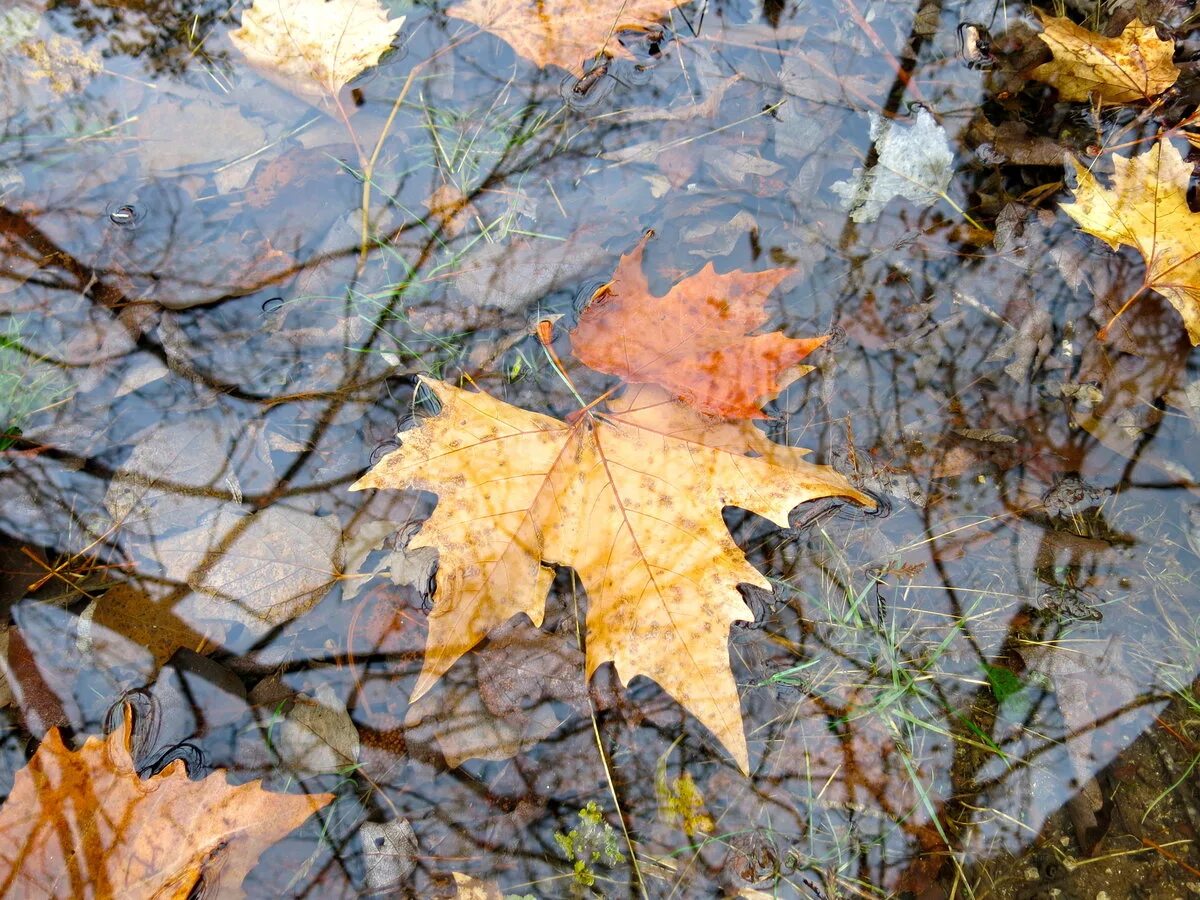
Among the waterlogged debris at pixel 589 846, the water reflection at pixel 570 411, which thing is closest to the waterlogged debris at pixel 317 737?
the water reflection at pixel 570 411

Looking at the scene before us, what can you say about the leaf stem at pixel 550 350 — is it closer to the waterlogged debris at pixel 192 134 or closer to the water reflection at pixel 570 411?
the water reflection at pixel 570 411

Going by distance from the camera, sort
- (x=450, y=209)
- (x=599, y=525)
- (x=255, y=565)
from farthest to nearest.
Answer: (x=450, y=209) < (x=255, y=565) < (x=599, y=525)

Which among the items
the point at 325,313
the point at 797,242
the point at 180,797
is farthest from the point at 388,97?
the point at 180,797

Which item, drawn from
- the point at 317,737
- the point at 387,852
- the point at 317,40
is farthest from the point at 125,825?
the point at 317,40

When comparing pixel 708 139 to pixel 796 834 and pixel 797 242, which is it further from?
A: pixel 796 834

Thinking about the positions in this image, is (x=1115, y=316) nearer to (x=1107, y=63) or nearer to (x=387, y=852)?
(x=1107, y=63)
